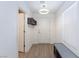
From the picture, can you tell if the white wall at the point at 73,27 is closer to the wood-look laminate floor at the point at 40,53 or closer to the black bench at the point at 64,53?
the black bench at the point at 64,53

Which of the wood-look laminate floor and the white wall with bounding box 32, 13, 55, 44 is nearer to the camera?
the wood-look laminate floor

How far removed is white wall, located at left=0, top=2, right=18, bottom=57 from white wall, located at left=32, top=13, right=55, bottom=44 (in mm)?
5689

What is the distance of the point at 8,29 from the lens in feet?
10.1

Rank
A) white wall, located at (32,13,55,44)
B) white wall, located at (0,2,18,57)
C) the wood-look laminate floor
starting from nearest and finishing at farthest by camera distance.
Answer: white wall, located at (0,2,18,57)
the wood-look laminate floor
white wall, located at (32,13,55,44)

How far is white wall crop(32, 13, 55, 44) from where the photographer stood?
8953mm

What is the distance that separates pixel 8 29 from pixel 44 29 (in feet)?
20.0

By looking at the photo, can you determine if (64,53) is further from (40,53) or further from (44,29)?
(44,29)

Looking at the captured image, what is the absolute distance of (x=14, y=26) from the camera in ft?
10.8

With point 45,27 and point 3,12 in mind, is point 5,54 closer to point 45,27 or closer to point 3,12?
point 3,12

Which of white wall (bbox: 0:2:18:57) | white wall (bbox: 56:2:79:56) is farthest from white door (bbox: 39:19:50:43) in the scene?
white wall (bbox: 0:2:18:57)

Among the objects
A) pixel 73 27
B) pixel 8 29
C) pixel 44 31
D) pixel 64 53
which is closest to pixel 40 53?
pixel 64 53

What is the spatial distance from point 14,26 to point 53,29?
19.6 ft

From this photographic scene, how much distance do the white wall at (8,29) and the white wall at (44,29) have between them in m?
5.69

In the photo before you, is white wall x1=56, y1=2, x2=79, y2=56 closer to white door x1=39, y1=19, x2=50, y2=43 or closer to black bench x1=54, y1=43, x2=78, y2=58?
black bench x1=54, y1=43, x2=78, y2=58
